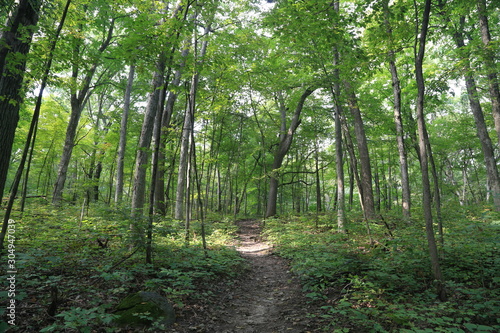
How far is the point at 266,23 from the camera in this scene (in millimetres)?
6051

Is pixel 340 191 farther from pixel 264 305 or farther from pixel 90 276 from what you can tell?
pixel 90 276

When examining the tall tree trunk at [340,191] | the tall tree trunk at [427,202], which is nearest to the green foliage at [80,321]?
the tall tree trunk at [427,202]

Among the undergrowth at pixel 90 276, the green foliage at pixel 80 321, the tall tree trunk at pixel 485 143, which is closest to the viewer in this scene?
the green foliage at pixel 80 321

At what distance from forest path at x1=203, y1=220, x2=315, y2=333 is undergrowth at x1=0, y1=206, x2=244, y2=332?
16.4 inches

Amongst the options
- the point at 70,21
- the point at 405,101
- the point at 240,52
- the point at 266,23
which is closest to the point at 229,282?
the point at 266,23

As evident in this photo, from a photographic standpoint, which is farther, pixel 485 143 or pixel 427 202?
pixel 485 143

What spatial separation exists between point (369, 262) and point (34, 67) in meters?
7.04

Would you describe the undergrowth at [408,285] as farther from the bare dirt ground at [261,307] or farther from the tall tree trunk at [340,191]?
the tall tree trunk at [340,191]

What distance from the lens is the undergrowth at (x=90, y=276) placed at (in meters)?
3.05

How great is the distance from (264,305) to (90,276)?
10.3 feet

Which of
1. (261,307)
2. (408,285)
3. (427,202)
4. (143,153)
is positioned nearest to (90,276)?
(143,153)

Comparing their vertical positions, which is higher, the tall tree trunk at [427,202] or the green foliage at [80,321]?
the tall tree trunk at [427,202]

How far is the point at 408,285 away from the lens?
432 centimetres

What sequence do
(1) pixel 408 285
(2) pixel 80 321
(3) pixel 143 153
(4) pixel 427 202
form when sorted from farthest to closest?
(3) pixel 143 153, (1) pixel 408 285, (4) pixel 427 202, (2) pixel 80 321
